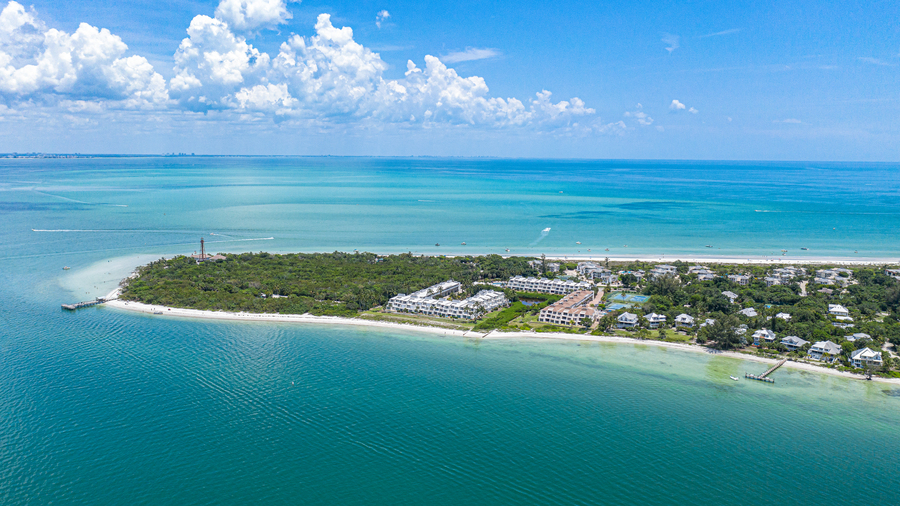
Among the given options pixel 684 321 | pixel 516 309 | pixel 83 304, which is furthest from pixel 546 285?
pixel 83 304

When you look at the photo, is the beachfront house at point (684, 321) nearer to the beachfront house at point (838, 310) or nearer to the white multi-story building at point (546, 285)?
the white multi-story building at point (546, 285)

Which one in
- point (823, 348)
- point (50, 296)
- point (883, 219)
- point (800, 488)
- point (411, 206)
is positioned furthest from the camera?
point (411, 206)

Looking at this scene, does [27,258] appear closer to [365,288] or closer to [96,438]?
[365,288]

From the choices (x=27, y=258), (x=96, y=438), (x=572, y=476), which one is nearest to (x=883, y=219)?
(x=572, y=476)

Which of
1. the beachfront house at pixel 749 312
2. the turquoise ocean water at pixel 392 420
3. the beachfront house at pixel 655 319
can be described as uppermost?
the beachfront house at pixel 749 312

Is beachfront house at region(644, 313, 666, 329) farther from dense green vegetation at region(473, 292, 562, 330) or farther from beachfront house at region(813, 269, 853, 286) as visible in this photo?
beachfront house at region(813, 269, 853, 286)

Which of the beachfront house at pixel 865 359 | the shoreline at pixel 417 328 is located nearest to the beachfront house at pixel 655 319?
the shoreline at pixel 417 328
